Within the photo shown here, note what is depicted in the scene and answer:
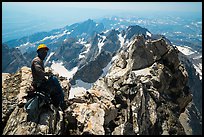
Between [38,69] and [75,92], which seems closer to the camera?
[38,69]

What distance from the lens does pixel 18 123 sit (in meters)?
17.2

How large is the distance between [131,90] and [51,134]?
11728 millimetres

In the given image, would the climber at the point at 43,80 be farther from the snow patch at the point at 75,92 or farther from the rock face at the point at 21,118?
the snow patch at the point at 75,92

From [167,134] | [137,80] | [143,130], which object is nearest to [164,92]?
[137,80]

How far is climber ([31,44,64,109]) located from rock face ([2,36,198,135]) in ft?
4.54

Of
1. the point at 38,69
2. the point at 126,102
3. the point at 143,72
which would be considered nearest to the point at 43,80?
the point at 38,69

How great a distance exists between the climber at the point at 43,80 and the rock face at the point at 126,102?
138cm

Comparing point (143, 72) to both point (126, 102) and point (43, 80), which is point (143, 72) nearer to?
point (126, 102)

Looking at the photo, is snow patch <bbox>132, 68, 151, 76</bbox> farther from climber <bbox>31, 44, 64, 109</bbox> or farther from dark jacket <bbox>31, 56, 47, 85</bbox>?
dark jacket <bbox>31, 56, 47, 85</bbox>

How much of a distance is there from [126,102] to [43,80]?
976 centimetres

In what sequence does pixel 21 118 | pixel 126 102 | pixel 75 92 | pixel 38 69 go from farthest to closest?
1. pixel 75 92
2. pixel 126 102
3. pixel 38 69
4. pixel 21 118

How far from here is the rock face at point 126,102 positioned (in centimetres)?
1855

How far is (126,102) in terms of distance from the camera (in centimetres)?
2541

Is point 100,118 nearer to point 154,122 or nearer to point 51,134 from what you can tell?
point 51,134
